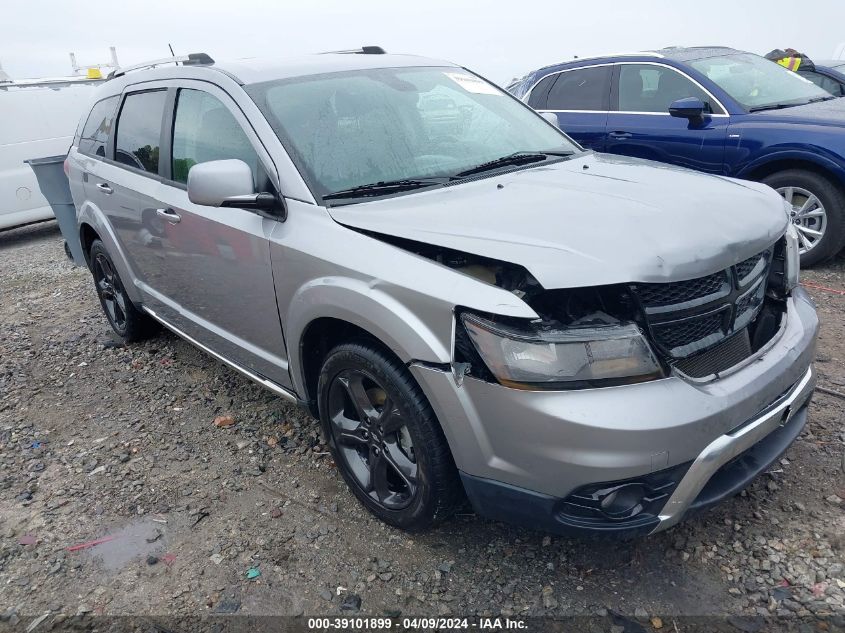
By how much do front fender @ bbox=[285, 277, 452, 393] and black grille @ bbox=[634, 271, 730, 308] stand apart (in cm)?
61

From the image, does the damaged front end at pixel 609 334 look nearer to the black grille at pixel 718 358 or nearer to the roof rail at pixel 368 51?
the black grille at pixel 718 358

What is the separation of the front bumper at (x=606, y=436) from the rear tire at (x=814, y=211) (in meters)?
3.37

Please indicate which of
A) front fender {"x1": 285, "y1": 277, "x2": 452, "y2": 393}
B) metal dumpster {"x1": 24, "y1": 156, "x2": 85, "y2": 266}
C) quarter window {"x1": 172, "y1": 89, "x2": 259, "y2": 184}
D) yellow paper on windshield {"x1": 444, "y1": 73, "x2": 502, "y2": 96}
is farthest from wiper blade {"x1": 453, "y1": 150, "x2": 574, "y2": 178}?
metal dumpster {"x1": 24, "y1": 156, "x2": 85, "y2": 266}

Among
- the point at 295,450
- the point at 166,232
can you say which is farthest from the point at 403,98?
the point at 295,450

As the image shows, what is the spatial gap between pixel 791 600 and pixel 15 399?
170 inches

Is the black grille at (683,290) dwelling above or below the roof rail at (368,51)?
below

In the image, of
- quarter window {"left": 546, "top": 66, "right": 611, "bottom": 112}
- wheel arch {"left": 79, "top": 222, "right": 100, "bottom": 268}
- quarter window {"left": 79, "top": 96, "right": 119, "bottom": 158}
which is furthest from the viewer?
quarter window {"left": 546, "top": 66, "right": 611, "bottom": 112}

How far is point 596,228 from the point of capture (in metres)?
2.13

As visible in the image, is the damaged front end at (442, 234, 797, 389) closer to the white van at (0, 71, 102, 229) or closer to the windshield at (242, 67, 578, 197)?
the windshield at (242, 67, 578, 197)

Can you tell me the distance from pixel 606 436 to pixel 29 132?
8.78 metres

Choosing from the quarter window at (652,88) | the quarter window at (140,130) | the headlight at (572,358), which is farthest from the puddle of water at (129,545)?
the quarter window at (652,88)

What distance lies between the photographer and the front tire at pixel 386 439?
228 cm

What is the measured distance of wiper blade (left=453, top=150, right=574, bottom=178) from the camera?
112 inches

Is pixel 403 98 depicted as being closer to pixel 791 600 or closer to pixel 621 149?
pixel 791 600
